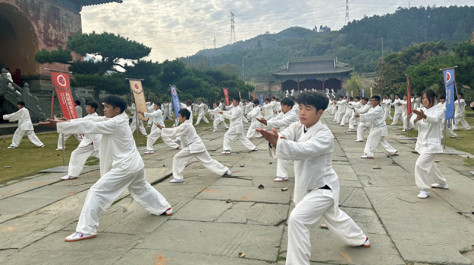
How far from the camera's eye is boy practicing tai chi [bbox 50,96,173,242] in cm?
334

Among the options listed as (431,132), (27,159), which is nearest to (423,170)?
(431,132)

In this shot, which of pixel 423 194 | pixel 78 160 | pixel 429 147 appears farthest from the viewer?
pixel 78 160

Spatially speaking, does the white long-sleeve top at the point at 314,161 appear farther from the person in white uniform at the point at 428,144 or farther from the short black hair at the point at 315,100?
the person in white uniform at the point at 428,144

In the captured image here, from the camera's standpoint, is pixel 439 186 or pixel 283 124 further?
pixel 283 124

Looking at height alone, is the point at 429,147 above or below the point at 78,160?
above

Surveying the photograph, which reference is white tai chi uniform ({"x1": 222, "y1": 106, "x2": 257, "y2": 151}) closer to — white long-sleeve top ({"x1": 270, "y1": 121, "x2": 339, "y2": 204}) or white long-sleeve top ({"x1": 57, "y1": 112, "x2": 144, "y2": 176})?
white long-sleeve top ({"x1": 57, "y1": 112, "x2": 144, "y2": 176})

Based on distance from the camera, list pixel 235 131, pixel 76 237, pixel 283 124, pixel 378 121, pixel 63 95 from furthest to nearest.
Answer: pixel 235 131 < pixel 378 121 < pixel 63 95 < pixel 283 124 < pixel 76 237

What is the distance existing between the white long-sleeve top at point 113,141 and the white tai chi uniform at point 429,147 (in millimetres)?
3715

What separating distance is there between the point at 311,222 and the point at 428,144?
3085mm

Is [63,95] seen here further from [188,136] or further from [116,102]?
[116,102]

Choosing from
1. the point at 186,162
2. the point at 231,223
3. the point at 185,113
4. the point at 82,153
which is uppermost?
the point at 185,113

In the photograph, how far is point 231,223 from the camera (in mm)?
3691

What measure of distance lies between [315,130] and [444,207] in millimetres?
2517

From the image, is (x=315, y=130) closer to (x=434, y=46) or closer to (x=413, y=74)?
(x=413, y=74)
